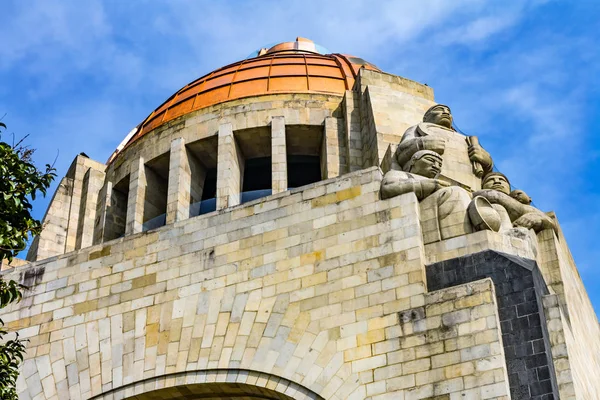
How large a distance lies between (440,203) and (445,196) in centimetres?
13

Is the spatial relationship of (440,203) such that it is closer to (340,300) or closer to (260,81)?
(340,300)

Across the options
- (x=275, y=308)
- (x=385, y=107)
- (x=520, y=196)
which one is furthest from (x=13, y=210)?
(x=385, y=107)

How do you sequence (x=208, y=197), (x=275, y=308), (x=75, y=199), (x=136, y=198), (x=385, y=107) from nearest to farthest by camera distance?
(x=275, y=308)
(x=385, y=107)
(x=136, y=198)
(x=208, y=197)
(x=75, y=199)

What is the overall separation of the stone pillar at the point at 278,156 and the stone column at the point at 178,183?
2156 mm

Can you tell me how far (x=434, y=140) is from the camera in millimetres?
16719

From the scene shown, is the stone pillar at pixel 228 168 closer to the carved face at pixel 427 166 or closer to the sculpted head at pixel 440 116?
the sculpted head at pixel 440 116

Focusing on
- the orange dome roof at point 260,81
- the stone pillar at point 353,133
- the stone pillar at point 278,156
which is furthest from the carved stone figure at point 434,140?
the orange dome roof at point 260,81

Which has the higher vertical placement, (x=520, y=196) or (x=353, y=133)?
(x=353, y=133)

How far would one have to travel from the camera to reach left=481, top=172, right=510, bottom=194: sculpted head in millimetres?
18422

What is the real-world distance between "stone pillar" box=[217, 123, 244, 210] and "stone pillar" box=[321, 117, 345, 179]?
2014mm

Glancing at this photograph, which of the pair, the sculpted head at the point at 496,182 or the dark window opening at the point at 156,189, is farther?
the dark window opening at the point at 156,189

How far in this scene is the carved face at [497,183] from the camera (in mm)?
18422

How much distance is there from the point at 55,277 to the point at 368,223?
18.3 ft

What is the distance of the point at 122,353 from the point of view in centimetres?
1562
